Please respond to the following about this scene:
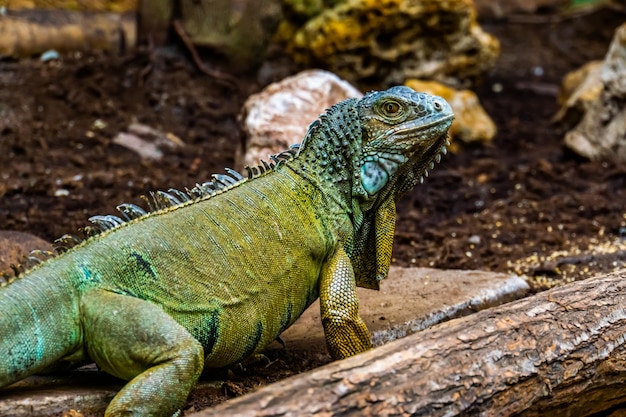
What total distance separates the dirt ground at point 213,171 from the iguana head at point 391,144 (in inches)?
111

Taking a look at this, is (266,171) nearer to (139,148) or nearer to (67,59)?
(139,148)

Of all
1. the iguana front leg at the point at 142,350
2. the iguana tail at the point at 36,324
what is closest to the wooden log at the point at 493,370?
the iguana front leg at the point at 142,350

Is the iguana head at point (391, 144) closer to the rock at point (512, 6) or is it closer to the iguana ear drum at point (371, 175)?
the iguana ear drum at point (371, 175)

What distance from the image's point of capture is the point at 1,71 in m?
11.3

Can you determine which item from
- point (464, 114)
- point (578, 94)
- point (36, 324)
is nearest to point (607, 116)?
point (578, 94)

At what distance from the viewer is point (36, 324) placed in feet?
13.2

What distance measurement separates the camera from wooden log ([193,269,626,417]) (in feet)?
11.8

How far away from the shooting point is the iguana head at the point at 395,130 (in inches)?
198

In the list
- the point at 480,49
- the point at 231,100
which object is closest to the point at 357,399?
the point at 231,100

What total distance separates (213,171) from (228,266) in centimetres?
558

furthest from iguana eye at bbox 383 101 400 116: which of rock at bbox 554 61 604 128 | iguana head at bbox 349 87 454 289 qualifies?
rock at bbox 554 61 604 128

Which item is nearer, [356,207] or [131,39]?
[356,207]

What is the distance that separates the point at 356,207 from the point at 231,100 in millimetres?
7283

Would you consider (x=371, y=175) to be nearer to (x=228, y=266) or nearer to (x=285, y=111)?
(x=228, y=266)
